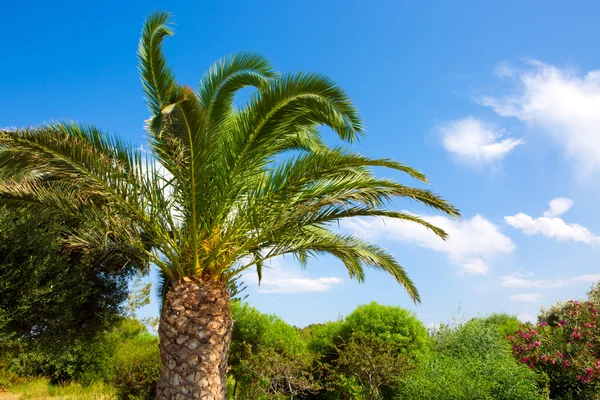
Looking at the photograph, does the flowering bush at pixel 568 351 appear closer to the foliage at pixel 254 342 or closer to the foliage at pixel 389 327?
the foliage at pixel 389 327

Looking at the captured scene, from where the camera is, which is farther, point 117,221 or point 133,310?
point 133,310

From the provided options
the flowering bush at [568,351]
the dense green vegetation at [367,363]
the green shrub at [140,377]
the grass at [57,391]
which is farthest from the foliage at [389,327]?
the grass at [57,391]

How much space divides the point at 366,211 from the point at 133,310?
31.9ft

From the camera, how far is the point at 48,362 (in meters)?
21.5

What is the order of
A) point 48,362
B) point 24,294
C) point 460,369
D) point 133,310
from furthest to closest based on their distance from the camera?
point 48,362
point 133,310
point 460,369
point 24,294

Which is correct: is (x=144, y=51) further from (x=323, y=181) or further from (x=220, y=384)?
(x=220, y=384)

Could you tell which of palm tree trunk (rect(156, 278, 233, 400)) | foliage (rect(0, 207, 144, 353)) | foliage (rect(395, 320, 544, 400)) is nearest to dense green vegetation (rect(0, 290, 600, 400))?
foliage (rect(395, 320, 544, 400))

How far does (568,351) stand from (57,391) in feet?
61.4

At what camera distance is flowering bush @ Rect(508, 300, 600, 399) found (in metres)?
13.1

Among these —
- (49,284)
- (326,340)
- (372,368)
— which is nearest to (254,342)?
(326,340)

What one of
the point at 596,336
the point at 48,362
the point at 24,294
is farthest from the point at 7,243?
the point at 596,336

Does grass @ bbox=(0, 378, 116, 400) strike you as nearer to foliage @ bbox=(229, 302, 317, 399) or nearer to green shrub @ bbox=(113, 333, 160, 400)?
green shrub @ bbox=(113, 333, 160, 400)

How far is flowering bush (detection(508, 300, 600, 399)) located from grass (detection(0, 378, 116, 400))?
14.0 meters

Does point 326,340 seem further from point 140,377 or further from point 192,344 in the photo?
point 192,344
